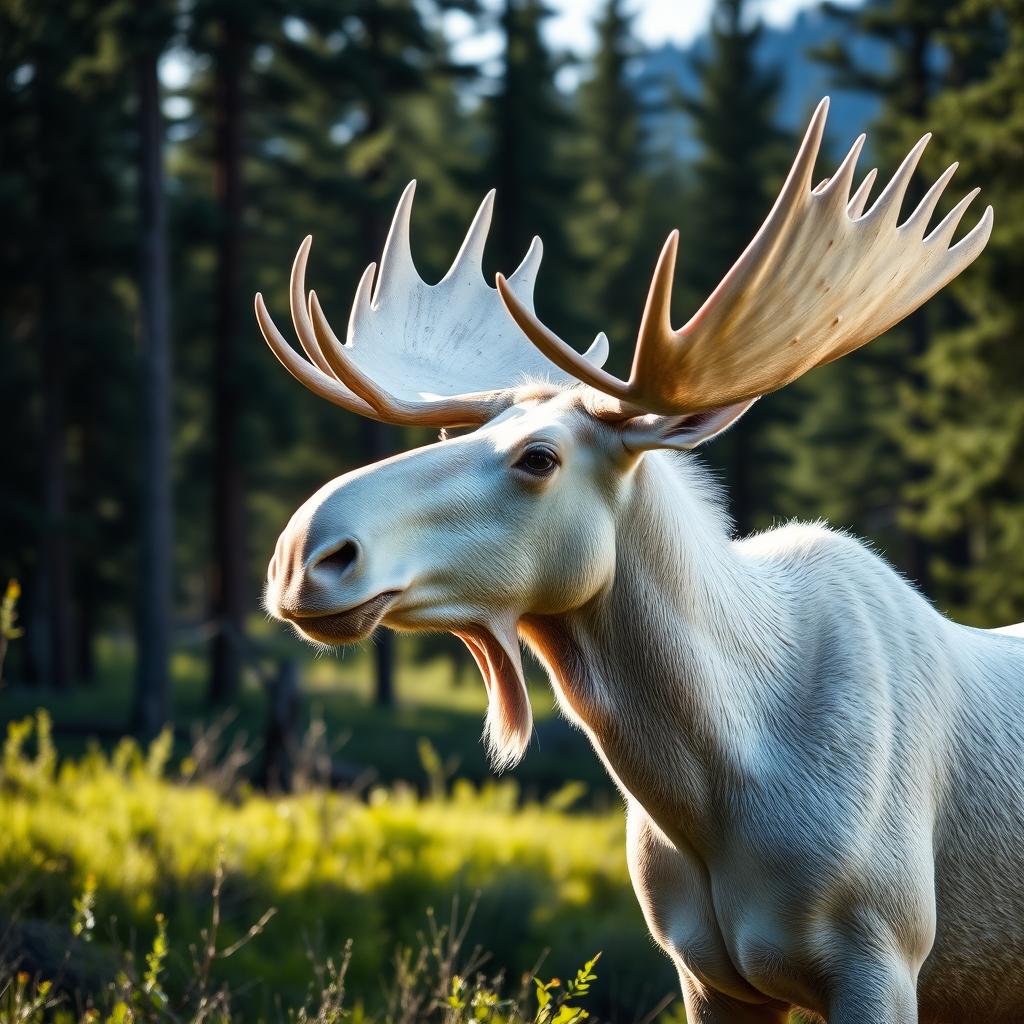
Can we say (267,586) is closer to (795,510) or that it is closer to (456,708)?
(456,708)

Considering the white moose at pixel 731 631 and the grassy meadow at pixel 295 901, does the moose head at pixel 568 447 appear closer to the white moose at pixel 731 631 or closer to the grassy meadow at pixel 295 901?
the white moose at pixel 731 631

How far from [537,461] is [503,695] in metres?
0.52

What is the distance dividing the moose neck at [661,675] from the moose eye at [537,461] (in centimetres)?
23

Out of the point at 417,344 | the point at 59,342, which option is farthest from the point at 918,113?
the point at 417,344

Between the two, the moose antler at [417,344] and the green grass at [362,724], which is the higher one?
the moose antler at [417,344]

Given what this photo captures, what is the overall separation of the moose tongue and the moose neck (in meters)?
0.09

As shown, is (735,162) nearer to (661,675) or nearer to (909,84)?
(909,84)

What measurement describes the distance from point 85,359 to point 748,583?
2048cm

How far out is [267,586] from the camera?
2324 millimetres

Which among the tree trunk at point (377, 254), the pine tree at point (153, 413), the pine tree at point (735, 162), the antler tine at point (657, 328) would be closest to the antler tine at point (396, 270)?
the antler tine at point (657, 328)

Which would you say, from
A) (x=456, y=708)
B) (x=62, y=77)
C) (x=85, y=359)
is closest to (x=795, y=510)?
(x=456, y=708)

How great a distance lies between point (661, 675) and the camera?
2.59 metres

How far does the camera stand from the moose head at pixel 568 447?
2.27m

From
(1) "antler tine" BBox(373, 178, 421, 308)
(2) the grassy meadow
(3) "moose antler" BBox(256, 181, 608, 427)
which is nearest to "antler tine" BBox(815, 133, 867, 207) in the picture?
(3) "moose antler" BBox(256, 181, 608, 427)
